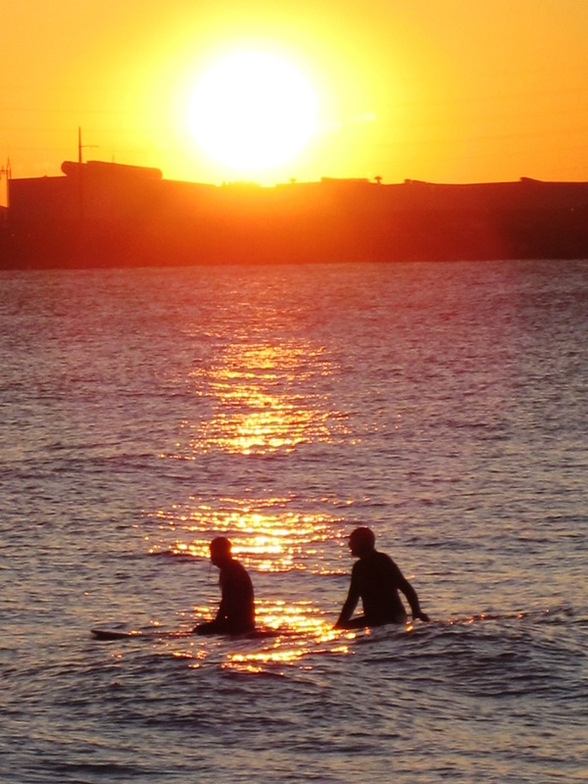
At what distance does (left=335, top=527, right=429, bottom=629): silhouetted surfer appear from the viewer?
51.9 feet

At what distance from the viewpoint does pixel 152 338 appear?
95812 mm

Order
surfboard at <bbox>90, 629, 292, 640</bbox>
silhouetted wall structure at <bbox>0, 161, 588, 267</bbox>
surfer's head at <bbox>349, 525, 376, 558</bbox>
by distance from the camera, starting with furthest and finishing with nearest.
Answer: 1. silhouetted wall structure at <bbox>0, 161, 588, 267</bbox>
2. surfboard at <bbox>90, 629, 292, 640</bbox>
3. surfer's head at <bbox>349, 525, 376, 558</bbox>

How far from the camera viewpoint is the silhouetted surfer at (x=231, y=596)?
16000 millimetres

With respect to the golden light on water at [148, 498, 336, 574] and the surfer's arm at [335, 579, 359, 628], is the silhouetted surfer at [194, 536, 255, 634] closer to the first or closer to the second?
the surfer's arm at [335, 579, 359, 628]

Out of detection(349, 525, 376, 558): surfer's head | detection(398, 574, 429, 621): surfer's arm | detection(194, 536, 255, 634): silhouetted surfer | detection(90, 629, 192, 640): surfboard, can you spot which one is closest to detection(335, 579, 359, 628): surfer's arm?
detection(398, 574, 429, 621): surfer's arm

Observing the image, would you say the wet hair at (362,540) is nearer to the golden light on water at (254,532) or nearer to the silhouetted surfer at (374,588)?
the silhouetted surfer at (374,588)

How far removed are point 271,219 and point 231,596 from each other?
155 m

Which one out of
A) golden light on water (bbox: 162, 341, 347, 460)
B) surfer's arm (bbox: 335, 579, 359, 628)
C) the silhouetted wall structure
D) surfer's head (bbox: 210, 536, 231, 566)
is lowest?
surfer's arm (bbox: 335, 579, 359, 628)

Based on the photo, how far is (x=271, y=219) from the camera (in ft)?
559

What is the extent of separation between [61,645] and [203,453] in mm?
21592

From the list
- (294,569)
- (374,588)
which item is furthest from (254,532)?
(374,588)

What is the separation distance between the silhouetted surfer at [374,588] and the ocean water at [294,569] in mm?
217

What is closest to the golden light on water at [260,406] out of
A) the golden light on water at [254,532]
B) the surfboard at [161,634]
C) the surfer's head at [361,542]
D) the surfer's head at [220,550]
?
the golden light on water at [254,532]

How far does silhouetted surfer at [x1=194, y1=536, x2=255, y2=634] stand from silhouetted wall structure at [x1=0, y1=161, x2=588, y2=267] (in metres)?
141
